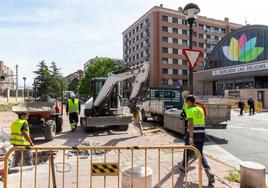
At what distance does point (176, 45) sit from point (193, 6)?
180 feet

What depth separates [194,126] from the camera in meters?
5.70

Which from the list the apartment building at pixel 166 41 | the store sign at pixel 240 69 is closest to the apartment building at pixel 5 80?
the apartment building at pixel 166 41

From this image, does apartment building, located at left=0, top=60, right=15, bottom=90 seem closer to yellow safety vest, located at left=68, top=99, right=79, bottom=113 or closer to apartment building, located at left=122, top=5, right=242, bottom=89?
yellow safety vest, located at left=68, top=99, right=79, bottom=113

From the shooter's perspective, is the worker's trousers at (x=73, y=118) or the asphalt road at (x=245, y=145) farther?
the worker's trousers at (x=73, y=118)

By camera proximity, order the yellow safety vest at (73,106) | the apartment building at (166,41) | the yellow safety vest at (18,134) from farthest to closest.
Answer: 1. the apartment building at (166,41)
2. the yellow safety vest at (73,106)
3. the yellow safety vest at (18,134)

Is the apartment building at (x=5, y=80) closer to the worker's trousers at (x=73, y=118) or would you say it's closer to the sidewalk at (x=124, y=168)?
the worker's trousers at (x=73, y=118)

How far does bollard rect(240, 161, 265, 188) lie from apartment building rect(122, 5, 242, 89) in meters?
52.4

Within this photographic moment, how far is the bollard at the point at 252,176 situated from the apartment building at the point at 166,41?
52.4 metres

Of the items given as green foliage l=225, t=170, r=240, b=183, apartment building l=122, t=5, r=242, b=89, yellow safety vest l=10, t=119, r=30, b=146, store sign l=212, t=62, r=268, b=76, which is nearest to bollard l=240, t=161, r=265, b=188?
green foliage l=225, t=170, r=240, b=183

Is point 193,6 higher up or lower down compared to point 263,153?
higher up

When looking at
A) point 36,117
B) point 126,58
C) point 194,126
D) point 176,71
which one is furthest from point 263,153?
point 126,58

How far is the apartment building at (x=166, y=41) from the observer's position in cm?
5759

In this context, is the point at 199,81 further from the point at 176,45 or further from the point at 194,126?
the point at 194,126

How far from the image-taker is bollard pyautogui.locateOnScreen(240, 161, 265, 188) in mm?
4594
